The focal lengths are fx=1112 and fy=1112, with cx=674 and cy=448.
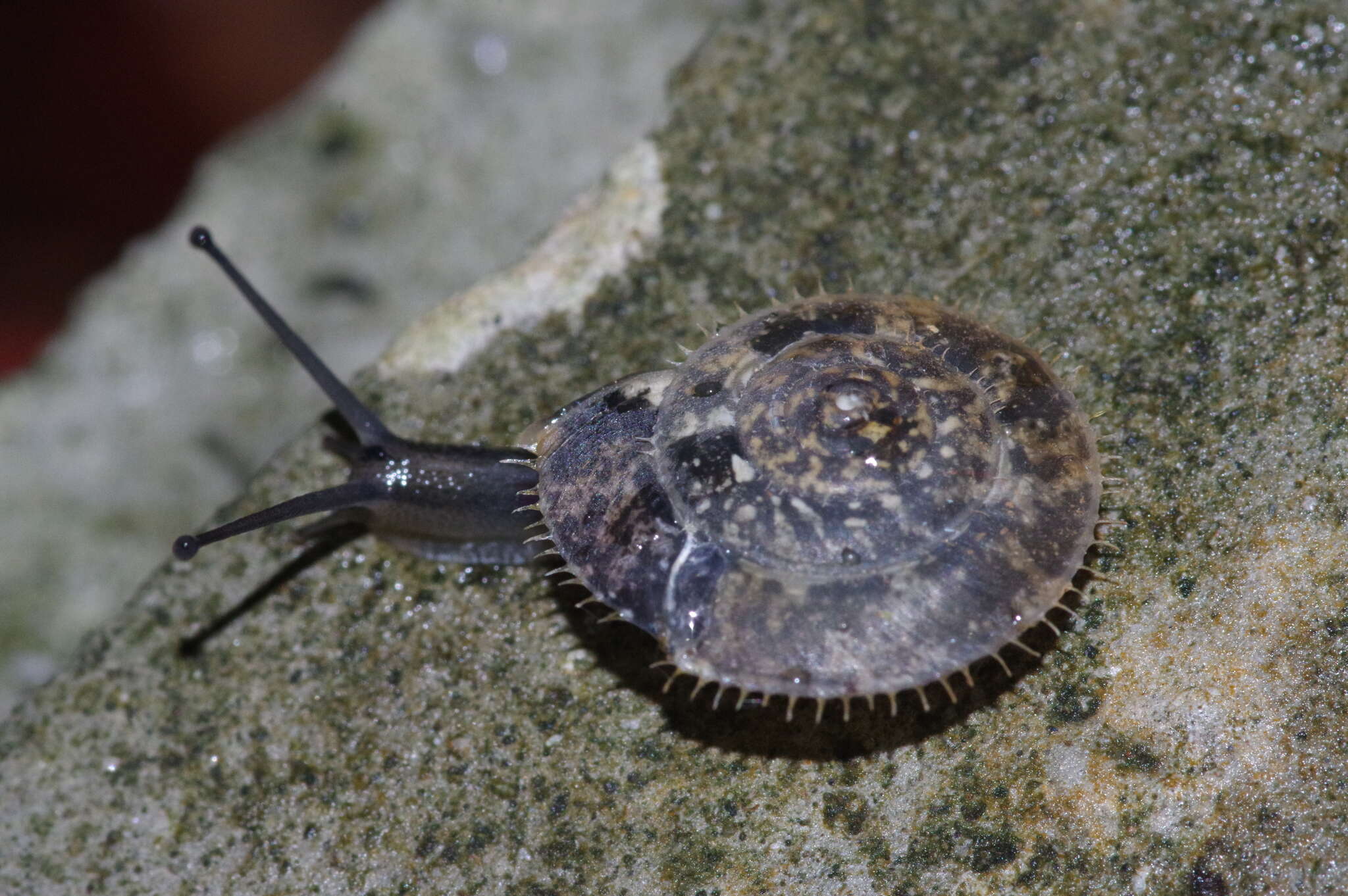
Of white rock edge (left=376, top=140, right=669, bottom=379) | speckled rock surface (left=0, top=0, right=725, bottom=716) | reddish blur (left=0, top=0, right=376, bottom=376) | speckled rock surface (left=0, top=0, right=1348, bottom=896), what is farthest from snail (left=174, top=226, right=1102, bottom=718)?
reddish blur (left=0, top=0, right=376, bottom=376)

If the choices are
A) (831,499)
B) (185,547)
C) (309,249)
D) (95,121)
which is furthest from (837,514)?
(95,121)

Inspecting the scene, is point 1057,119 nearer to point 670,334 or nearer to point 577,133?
point 670,334

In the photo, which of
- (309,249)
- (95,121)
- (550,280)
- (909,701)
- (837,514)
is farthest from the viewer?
(95,121)

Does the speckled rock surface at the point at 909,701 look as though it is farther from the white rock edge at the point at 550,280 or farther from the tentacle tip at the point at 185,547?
the tentacle tip at the point at 185,547

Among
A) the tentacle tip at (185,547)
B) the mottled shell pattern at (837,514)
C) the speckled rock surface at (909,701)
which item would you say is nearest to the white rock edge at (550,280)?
the speckled rock surface at (909,701)

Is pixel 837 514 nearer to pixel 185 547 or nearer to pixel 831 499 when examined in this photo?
pixel 831 499

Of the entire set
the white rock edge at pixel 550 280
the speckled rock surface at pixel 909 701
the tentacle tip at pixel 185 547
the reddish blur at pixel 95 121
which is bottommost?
the speckled rock surface at pixel 909 701


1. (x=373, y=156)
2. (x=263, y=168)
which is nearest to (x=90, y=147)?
(x=263, y=168)
